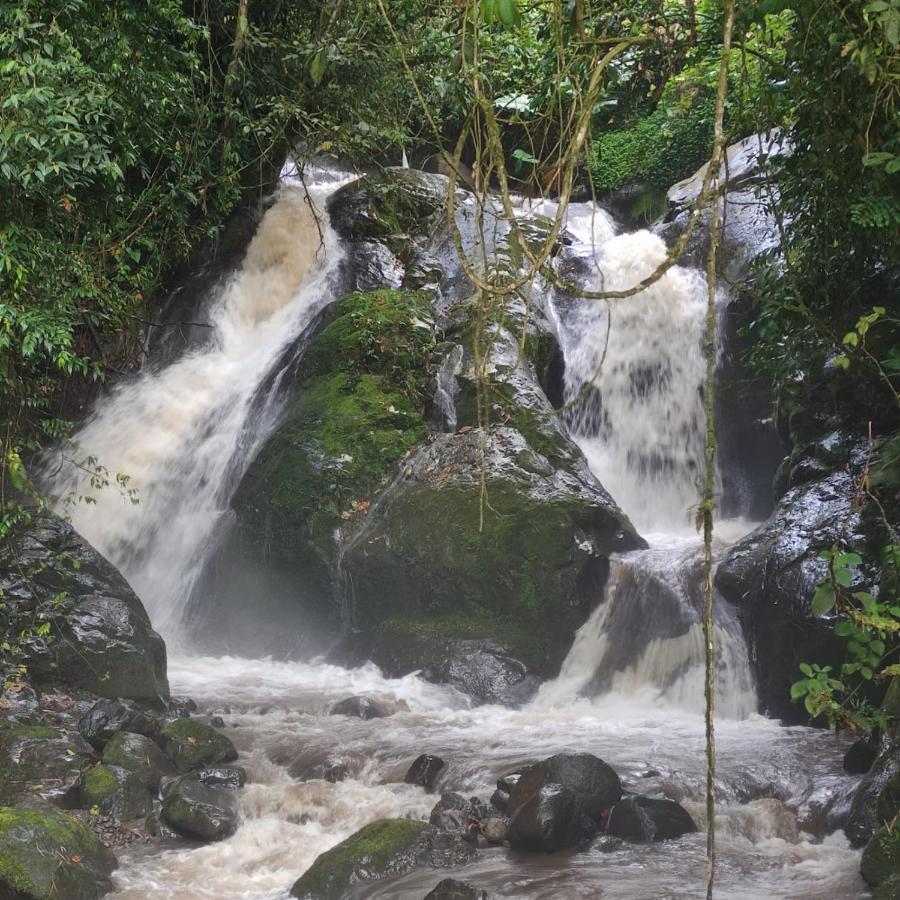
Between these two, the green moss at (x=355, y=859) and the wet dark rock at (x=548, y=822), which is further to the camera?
the wet dark rock at (x=548, y=822)

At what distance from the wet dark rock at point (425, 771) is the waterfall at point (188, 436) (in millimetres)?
4121

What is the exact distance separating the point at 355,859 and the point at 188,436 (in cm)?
663

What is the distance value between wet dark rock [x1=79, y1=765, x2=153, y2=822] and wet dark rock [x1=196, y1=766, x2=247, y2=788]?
336 mm

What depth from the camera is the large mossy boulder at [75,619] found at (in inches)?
259

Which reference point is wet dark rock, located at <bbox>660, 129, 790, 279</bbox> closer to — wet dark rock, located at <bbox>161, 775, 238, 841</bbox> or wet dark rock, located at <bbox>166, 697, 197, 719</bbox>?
wet dark rock, located at <bbox>166, 697, 197, 719</bbox>

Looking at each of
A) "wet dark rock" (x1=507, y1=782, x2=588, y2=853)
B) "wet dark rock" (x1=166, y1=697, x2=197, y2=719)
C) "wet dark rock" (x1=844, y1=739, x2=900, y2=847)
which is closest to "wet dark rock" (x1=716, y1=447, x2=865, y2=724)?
"wet dark rock" (x1=844, y1=739, x2=900, y2=847)

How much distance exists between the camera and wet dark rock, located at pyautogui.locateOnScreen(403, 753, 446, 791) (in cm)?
570

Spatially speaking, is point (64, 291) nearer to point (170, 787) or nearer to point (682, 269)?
point (170, 787)

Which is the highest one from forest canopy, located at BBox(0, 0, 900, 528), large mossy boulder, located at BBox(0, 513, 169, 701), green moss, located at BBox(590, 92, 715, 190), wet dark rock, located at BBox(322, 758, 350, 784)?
green moss, located at BBox(590, 92, 715, 190)

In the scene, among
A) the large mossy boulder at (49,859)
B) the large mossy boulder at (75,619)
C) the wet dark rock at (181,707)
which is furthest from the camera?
the wet dark rock at (181,707)

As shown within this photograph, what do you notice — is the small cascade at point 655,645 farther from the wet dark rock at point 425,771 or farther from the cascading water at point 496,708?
the wet dark rock at point 425,771

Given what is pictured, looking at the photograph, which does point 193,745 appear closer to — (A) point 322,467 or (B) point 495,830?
(B) point 495,830

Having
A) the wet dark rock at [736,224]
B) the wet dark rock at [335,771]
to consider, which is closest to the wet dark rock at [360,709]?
the wet dark rock at [335,771]

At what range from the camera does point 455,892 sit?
13.5ft
